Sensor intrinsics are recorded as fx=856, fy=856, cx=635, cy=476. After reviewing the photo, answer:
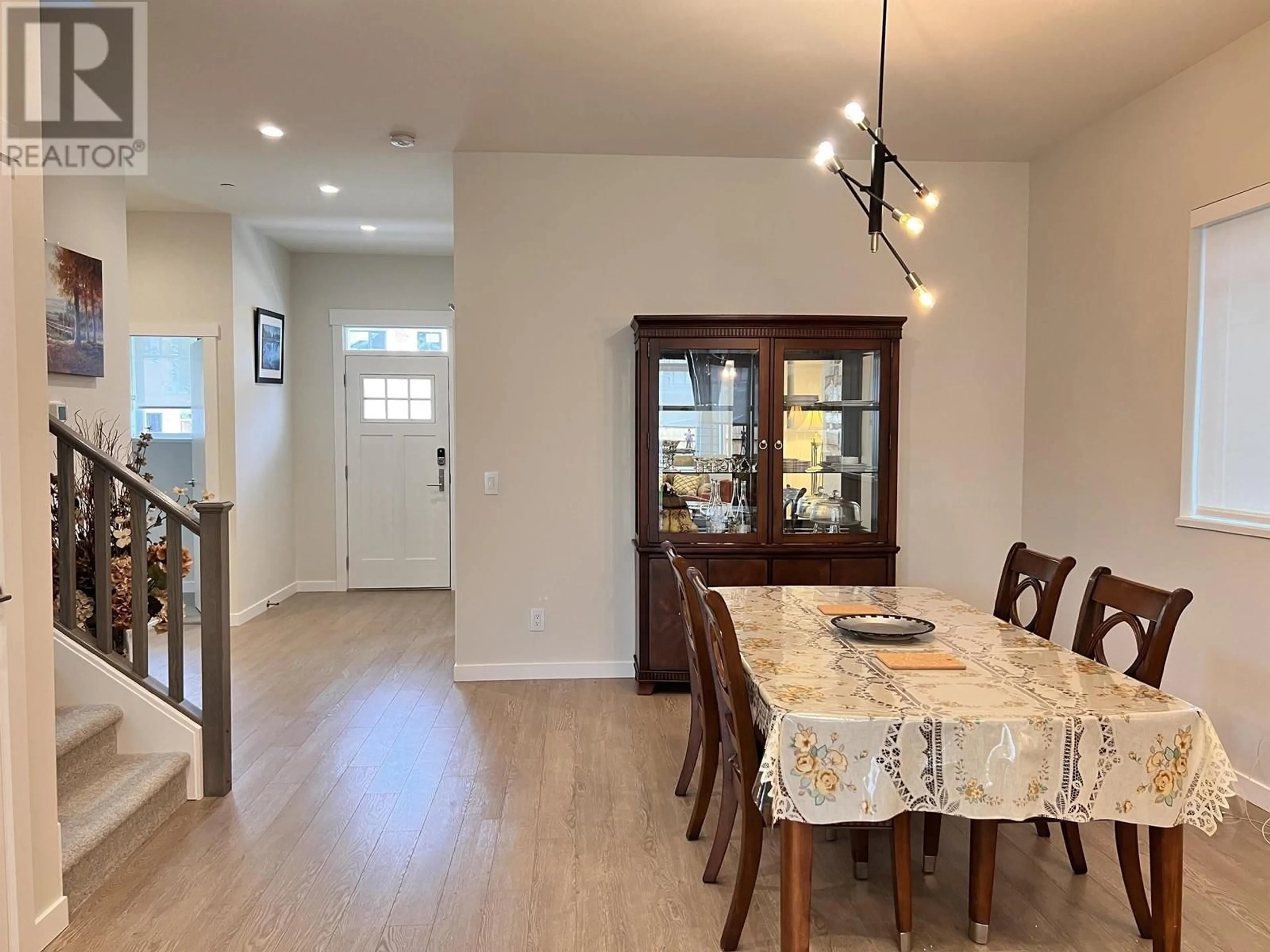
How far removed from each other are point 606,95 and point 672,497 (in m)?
1.85

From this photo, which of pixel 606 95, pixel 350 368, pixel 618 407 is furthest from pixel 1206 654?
pixel 350 368

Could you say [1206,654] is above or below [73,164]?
below

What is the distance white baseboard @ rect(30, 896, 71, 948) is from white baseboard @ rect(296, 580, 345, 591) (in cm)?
468

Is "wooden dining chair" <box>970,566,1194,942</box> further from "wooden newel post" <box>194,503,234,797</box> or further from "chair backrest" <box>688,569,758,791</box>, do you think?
"wooden newel post" <box>194,503,234,797</box>

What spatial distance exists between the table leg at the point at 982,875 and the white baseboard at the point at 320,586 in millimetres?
5667

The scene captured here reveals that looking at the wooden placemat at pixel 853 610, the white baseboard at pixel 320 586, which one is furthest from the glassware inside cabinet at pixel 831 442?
the white baseboard at pixel 320 586

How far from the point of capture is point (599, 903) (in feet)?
7.69

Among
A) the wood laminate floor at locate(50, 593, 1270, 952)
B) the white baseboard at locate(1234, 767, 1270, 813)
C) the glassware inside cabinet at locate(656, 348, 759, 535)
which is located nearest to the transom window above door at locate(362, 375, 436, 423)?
the glassware inside cabinet at locate(656, 348, 759, 535)

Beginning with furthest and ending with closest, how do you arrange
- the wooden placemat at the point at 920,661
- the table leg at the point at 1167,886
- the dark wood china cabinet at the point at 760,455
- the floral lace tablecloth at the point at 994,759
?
the dark wood china cabinet at the point at 760,455 < the wooden placemat at the point at 920,661 < the table leg at the point at 1167,886 < the floral lace tablecloth at the point at 994,759

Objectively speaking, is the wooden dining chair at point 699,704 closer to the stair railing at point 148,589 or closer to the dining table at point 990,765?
the dining table at point 990,765

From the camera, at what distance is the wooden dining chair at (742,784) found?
200 centimetres

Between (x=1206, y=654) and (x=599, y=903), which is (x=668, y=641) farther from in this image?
(x=1206, y=654)

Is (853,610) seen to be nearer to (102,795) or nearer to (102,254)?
(102,795)

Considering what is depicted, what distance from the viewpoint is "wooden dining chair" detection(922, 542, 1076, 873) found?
2.50m
